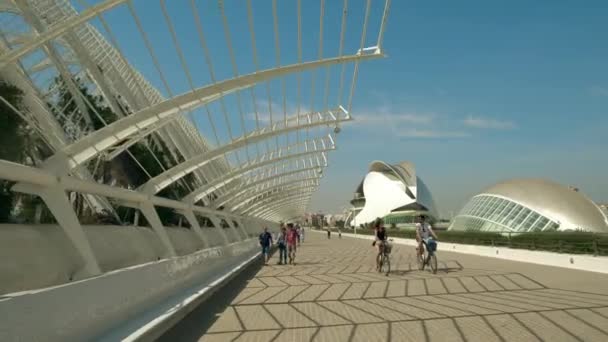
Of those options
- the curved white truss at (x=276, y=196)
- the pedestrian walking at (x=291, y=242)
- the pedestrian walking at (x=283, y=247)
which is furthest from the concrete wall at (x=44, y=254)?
the curved white truss at (x=276, y=196)

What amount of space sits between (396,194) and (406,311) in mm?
74112

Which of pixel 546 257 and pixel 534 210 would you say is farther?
pixel 534 210

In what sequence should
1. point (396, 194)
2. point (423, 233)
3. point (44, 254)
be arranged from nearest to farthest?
point (44, 254)
point (423, 233)
point (396, 194)

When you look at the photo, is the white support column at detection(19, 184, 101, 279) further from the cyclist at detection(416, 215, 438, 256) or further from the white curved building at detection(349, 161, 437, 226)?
the white curved building at detection(349, 161, 437, 226)

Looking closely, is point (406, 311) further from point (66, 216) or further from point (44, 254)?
point (44, 254)

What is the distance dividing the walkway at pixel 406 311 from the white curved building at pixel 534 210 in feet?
78.2

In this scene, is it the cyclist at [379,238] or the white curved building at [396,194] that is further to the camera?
the white curved building at [396,194]

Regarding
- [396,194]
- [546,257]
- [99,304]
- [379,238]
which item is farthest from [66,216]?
[396,194]

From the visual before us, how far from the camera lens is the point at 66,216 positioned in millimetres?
7527

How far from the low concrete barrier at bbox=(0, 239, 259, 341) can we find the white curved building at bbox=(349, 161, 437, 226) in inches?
2769

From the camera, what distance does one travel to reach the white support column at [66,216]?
7305 mm

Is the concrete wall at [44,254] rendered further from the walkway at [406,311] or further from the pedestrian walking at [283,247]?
the pedestrian walking at [283,247]

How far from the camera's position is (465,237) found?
25484mm

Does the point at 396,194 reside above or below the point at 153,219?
above
